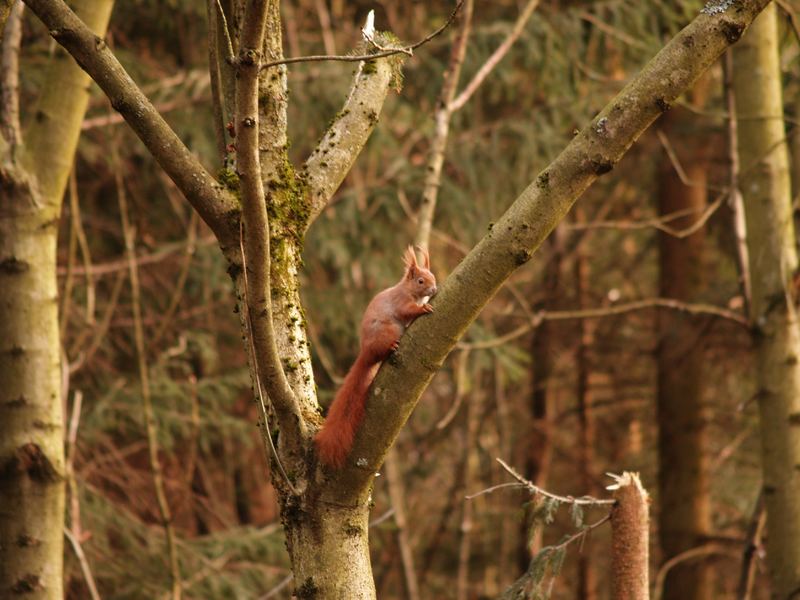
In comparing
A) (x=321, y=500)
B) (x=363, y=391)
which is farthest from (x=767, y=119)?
(x=321, y=500)

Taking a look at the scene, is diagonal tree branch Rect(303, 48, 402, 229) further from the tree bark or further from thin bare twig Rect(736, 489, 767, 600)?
thin bare twig Rect(736, 489, 767, 600)

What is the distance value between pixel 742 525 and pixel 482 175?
3.99m

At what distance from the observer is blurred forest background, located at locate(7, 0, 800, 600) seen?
20.5 feet

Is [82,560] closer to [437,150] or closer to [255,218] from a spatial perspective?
[437,150]

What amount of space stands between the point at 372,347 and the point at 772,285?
89.5 inches

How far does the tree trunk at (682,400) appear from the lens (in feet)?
25.5

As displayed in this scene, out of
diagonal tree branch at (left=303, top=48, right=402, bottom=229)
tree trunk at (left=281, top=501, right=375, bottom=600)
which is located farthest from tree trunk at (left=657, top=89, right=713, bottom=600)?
tree trunk at (left=281, top=501, right=375, bottom=600)

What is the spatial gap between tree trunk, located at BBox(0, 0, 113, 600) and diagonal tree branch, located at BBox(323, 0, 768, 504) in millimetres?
1652

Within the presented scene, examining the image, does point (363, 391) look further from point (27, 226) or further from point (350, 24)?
point (350, 24)

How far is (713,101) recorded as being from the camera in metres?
8.16

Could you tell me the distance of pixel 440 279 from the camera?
27.1 ft

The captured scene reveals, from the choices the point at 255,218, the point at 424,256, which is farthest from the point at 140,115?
the point at 424,256

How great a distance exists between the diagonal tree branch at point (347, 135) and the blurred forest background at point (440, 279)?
1.99 meters

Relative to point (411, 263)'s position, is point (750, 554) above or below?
below
